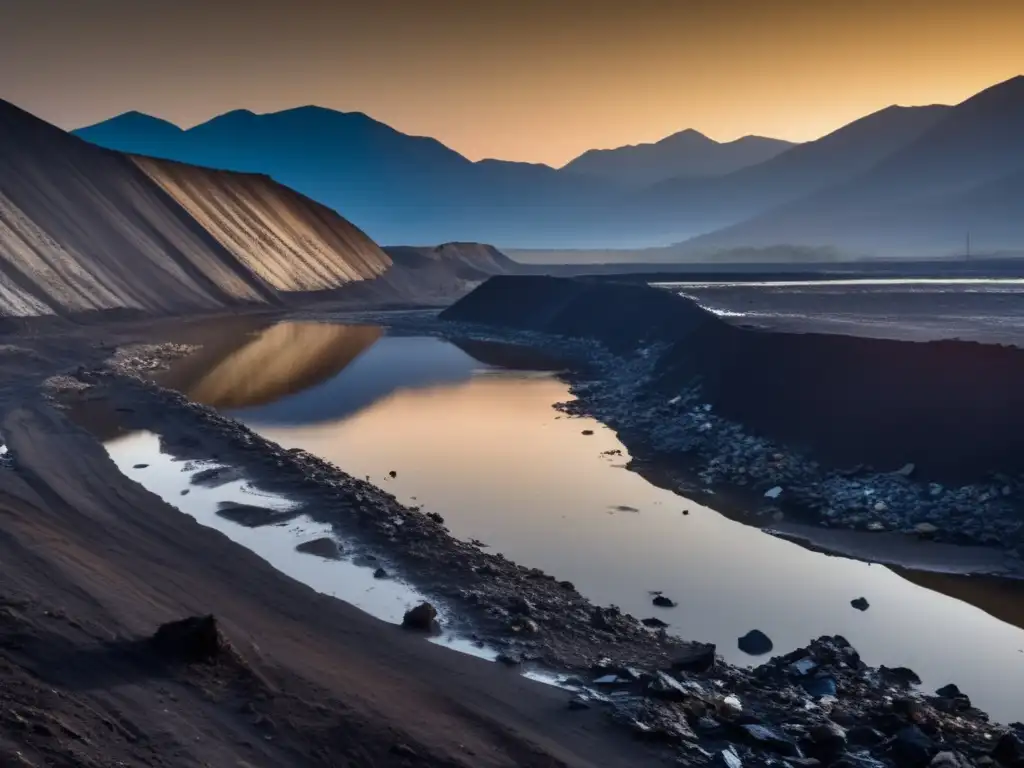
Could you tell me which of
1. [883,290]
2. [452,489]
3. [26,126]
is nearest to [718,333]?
[452,489]

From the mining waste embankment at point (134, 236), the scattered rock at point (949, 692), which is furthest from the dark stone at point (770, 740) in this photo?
the mining waste embankment at point (134, 236)

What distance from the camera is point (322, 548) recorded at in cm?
1245

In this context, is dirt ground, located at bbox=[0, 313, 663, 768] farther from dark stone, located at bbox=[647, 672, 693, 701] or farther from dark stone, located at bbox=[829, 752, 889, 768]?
dark stone, located at bbox=[829, 752, 889, 768]

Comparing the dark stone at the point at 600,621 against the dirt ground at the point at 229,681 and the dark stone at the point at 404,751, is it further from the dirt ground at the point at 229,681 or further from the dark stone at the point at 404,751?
the dark stone at the point at 404,751

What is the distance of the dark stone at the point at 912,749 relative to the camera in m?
7.18

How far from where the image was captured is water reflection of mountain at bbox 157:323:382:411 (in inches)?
1083

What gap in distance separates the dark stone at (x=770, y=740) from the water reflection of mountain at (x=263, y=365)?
19665 millimetres

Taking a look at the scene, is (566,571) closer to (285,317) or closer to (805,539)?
(805,539)

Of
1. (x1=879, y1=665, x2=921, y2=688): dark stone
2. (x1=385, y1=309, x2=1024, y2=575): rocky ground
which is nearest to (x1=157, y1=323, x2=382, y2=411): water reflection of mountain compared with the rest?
(x1=385, y1=309, x2=1024, y2=575): rocky ground

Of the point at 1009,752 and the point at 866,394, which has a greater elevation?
the point at 866,394

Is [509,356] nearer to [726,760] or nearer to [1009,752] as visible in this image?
[1009,752]

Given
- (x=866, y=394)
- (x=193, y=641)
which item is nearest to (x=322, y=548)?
(x=193, y=641)

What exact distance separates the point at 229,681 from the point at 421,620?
8.78 ft

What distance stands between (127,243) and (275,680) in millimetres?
48719
